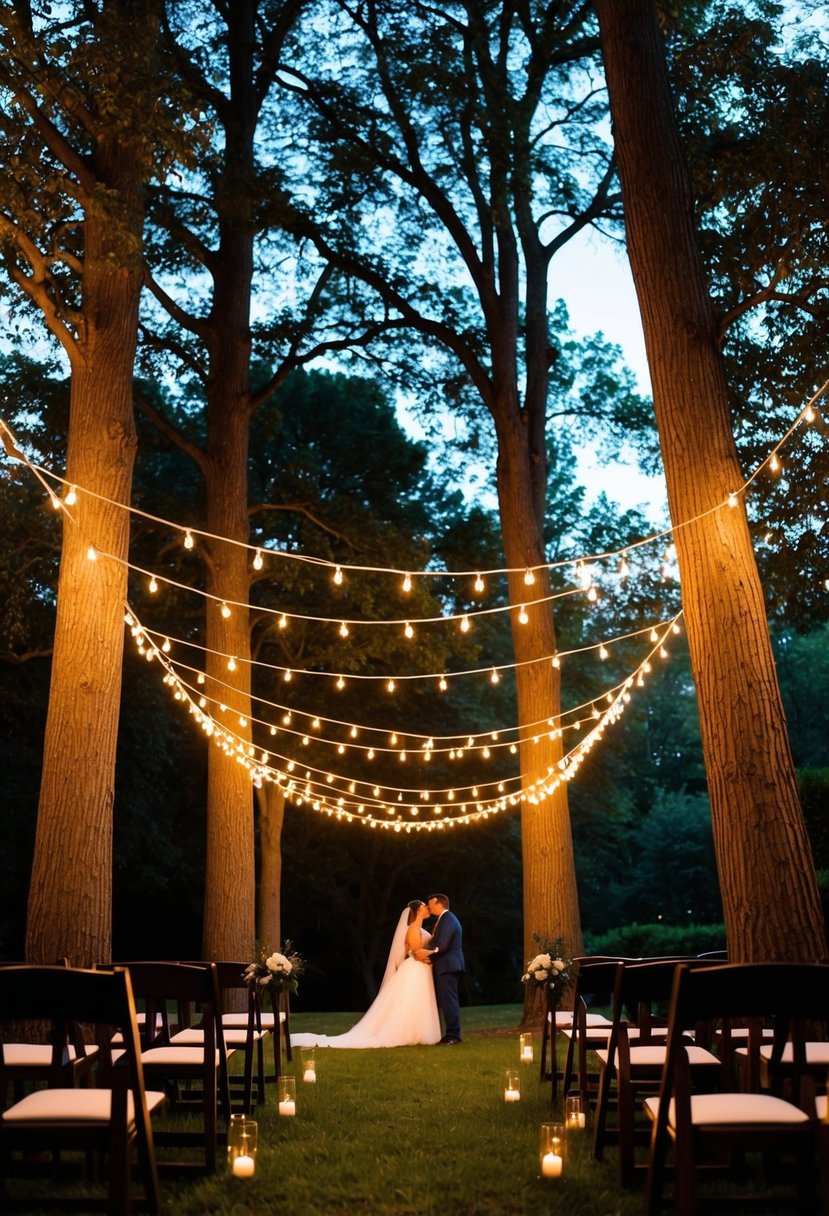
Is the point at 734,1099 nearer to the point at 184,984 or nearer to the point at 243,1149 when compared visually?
the point at 243,1149

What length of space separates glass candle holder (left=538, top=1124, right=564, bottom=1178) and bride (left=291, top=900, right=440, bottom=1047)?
6432mm

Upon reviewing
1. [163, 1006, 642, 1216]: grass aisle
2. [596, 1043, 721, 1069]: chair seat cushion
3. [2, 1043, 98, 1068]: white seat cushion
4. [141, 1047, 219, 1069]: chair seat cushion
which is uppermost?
[2, 1043, 98, 1068]: white seat cushion

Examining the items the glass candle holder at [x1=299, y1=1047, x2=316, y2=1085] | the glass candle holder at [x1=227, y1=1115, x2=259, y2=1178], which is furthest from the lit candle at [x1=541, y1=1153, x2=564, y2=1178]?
the glass candle holder at [x1=299, y1=1047, x2=316, y2=1085]

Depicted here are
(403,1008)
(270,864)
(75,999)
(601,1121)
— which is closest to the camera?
(75,999)

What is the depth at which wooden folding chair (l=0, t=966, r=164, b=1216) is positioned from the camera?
334cm

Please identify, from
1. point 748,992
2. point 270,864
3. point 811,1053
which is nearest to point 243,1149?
point 748,992

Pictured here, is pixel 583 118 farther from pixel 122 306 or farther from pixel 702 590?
pixel 702 590

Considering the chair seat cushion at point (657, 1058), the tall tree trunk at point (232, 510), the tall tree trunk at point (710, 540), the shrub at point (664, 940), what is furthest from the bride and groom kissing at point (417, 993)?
the shrub at point (664, 940)

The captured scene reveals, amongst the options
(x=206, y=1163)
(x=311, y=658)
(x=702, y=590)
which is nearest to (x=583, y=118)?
(x=311, y=658)

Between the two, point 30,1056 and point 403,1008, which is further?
point 403,1008

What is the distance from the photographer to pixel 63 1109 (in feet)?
11.2

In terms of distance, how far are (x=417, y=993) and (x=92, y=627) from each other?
17.4ft

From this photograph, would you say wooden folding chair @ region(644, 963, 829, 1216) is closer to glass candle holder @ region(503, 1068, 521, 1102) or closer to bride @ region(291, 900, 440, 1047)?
glass candle holder @ region(503, 1068, 521, 1102)

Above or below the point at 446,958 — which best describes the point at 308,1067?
below
